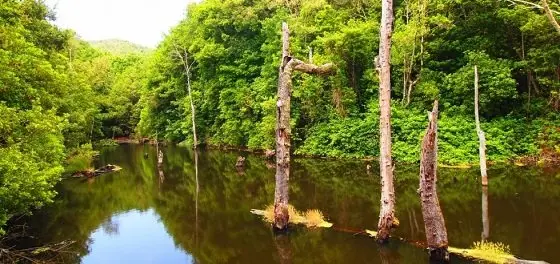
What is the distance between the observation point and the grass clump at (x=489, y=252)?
11609 millimetres

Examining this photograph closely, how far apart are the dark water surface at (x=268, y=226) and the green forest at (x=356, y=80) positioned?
290cm

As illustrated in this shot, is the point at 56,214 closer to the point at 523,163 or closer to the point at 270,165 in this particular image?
the point at 270,165

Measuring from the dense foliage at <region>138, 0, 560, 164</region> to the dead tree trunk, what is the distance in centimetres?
1936

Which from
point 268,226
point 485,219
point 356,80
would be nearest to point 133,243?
point 268,226

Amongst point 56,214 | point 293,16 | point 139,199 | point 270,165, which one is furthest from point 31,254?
point 293,16

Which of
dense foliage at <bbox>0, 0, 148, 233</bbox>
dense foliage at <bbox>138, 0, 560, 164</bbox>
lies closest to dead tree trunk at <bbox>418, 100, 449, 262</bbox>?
dense foliage at <bbox>0, 0, 148, 233</bbox>

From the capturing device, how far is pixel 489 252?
39.5 feet

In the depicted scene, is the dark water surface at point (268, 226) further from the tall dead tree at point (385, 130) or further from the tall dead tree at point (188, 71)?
the tall dead tree at point (188, 71)

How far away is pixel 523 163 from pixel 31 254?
27170mm

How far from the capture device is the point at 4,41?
17.6 m

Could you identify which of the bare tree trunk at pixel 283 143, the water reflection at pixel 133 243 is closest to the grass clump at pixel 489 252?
the bare tree trunk at pixel 283 143

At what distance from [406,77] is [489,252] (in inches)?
1027

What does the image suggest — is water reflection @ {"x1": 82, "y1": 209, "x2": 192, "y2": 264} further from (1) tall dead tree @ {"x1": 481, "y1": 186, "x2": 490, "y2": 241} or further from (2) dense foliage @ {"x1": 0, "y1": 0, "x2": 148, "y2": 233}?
(1) tall dead tree @ {"x1": 481, "y1": 186, "x2": 490, "y2": 241}

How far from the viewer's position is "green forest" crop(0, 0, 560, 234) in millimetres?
22250
